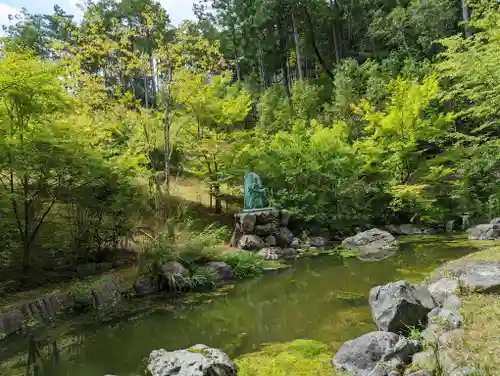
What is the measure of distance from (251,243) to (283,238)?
135 cm

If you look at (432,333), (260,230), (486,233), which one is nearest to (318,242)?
(260,230)

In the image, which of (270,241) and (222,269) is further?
(270,241)

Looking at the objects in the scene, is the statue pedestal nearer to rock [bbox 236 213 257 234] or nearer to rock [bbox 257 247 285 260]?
rock [bbox 236 213 257 234]

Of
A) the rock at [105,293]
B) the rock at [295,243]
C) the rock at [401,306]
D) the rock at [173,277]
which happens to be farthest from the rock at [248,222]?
the rock at [401,306]

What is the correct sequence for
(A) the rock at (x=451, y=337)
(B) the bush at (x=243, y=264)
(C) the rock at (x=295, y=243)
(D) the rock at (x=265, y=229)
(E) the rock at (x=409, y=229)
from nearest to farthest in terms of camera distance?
(A) the rock at (x=451, y=337) → (B) the bush at (x=243, y=264) → (D) the rock at (x=265, y=229) → (C) the rock at (x=295, y=243) → (E) the rock at (x=409, y=229)

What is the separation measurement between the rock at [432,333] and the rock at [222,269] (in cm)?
583

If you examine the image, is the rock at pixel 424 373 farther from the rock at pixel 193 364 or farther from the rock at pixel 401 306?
the rock at pixel 193 364

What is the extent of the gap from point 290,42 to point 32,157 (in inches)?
983

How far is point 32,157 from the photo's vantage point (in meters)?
7.90

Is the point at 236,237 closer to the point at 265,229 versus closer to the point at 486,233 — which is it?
the point at 265,229

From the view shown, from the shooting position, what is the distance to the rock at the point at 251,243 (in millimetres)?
12328

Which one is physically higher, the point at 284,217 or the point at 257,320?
the point at 284,217

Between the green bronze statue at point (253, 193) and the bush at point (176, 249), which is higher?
the green bronze statue at point (253, 193)

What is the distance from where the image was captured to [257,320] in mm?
6293
